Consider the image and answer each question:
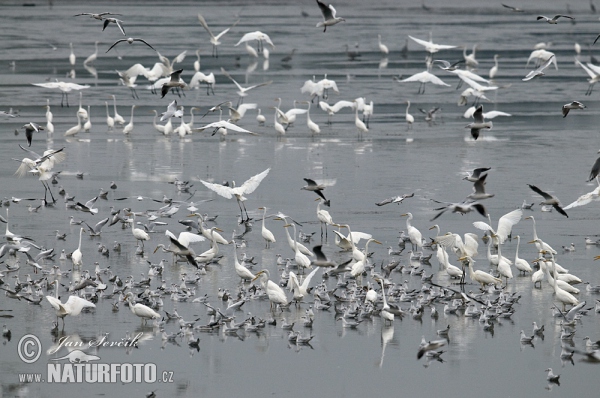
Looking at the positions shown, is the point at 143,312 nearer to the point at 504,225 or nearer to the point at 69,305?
the point at 69,305

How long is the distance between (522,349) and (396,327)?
1.29 m

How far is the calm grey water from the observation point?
952 cm

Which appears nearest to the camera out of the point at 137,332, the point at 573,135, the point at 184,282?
the point at 137,332

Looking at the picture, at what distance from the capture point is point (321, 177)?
61.1 feet

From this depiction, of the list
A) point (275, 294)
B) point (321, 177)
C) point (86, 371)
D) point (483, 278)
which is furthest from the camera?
point (321, 177)

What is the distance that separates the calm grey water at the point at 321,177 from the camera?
31.2 feet

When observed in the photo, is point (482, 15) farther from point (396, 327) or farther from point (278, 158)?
point (396, 327)

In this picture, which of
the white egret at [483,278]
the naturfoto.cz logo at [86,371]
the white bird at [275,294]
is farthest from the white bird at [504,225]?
the naturfoto.cz logo at [86,371]

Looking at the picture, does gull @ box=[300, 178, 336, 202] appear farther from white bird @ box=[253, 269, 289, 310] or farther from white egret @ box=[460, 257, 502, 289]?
white egret @ box=[460, 257, 502, 289]

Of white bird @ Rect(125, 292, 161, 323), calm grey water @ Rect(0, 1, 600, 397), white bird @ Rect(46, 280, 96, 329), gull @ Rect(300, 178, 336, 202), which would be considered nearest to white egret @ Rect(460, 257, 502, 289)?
calm grey water @ Rect(0, 1, 600, 397)

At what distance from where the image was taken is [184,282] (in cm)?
1184

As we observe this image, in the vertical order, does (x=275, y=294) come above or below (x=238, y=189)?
below

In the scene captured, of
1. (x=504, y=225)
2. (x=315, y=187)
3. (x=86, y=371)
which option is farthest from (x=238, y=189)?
(x=86, y=371)

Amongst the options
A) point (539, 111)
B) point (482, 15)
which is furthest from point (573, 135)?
point (482, 15)
